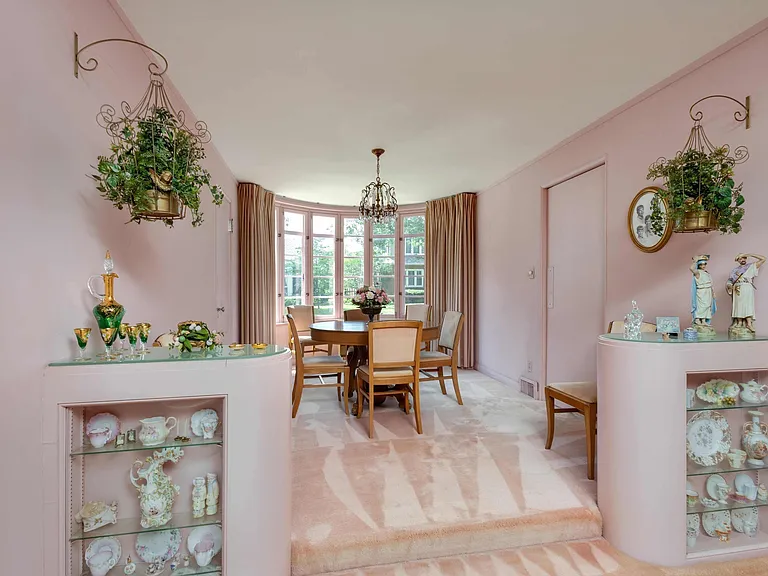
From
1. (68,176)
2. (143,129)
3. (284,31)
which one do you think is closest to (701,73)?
(284,31)

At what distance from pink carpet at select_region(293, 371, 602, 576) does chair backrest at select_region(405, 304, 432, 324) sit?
2.07 meters

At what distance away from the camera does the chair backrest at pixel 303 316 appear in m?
5.69

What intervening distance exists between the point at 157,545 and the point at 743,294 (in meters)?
2.89

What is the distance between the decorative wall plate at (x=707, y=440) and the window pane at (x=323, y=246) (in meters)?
5.33

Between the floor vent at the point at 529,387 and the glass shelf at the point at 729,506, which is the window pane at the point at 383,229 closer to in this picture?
the floor vent at the point at 529,387

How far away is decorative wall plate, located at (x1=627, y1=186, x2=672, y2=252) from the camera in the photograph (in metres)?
2.70

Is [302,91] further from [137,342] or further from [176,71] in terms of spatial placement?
[137,342]

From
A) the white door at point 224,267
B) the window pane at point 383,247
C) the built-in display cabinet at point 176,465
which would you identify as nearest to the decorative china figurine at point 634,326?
the built-in display cabinet at point 176,465

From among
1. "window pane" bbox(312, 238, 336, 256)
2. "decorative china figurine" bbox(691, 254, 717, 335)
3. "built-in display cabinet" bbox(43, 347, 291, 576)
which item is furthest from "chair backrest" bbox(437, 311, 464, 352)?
"built-in display cabinet" bbox(43, 347, 291, 576)

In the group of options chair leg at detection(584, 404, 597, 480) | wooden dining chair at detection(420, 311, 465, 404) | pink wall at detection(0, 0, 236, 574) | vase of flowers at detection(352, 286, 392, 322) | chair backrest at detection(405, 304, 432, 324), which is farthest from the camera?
chair backrest at detection(405, 304, 432, 324)

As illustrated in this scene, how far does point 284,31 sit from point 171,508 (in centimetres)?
228

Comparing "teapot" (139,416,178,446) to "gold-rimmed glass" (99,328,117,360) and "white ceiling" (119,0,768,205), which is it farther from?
"white ceiling" (119,0,768,205)

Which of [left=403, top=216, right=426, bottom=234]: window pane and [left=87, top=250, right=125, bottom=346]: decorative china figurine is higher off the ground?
[left=403, top=216, right=426, bottom=234]: window pane

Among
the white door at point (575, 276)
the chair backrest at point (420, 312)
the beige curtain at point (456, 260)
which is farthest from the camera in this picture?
the beige curtain at point (456, 260)
